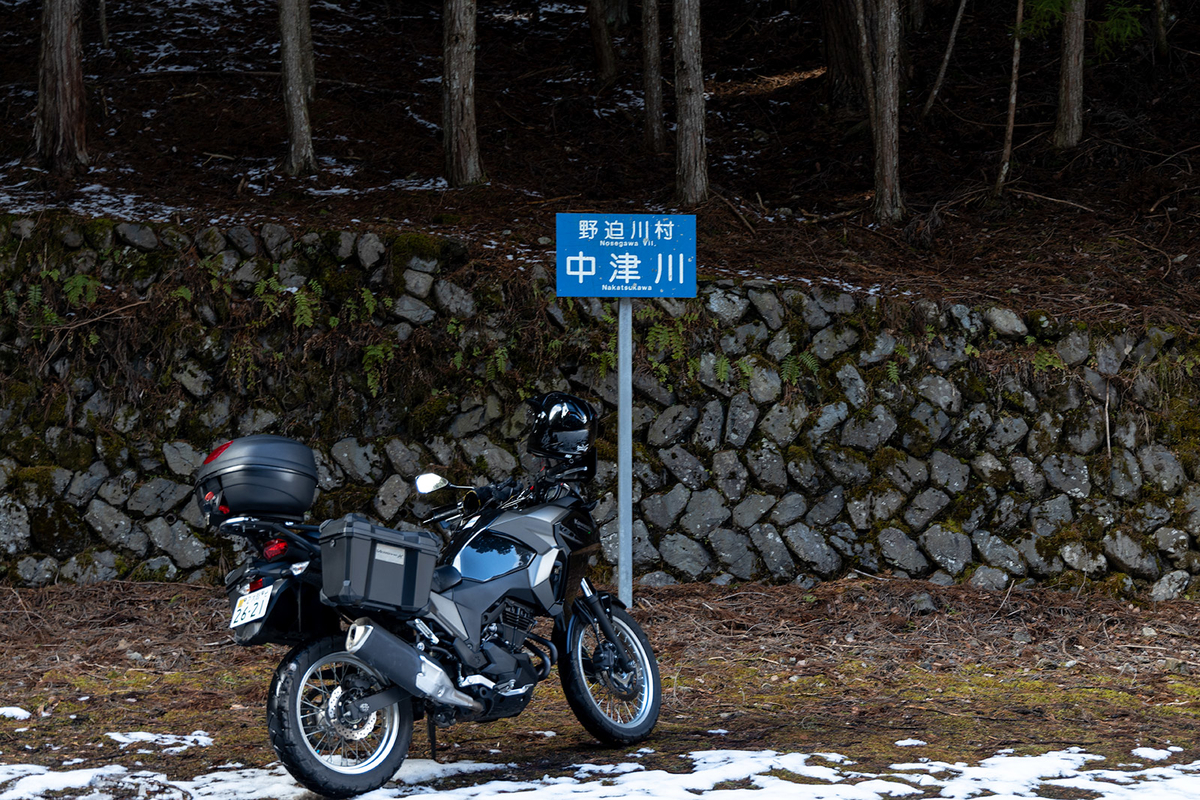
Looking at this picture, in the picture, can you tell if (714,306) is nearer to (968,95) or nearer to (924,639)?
(924,639)

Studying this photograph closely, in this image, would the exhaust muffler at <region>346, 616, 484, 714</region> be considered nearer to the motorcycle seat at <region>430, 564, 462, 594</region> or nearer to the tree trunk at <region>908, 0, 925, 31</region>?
the motorcycle seat at <region>430, 564, 462, 594</region>

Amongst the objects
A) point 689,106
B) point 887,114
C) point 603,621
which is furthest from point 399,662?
point 887,114

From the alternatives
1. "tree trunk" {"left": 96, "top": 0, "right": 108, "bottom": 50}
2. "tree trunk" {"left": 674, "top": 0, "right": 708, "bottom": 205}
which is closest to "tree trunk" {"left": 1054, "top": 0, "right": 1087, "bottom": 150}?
"tree trunk" {"left": 674, "top": 0, "right": 708, "bottom": 205}

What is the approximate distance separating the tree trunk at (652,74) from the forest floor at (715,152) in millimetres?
277

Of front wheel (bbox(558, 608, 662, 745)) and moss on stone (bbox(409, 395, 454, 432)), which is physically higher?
moss on stone (bbox(409, 395, 454, 432))

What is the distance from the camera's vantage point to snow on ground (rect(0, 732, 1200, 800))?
374cm

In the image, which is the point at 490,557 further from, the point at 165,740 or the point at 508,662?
the point at 165,740

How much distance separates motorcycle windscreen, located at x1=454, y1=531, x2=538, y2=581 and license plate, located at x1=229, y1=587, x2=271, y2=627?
0.79 meters

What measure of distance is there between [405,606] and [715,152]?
29.8 feet

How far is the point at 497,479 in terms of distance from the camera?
7.08 m

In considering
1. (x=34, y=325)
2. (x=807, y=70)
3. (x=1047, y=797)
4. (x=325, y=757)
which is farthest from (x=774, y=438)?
(x=807, y=70)

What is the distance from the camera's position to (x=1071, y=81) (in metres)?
10.5

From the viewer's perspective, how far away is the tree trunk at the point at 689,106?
912 centimetres

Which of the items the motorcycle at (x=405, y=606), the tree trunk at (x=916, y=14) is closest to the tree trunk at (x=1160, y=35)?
the tree trunk at (x=916, y=14)
